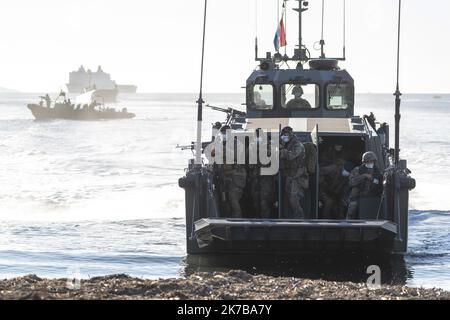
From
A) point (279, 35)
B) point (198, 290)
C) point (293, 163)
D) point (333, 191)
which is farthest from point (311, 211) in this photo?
point (279, 35)

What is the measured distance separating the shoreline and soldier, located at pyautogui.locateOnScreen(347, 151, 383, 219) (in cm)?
300

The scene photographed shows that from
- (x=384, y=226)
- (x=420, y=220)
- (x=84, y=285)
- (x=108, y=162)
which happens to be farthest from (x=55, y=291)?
(x=108, y=162)

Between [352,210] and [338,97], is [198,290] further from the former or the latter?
[338,97]

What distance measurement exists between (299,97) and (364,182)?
15.1 ft

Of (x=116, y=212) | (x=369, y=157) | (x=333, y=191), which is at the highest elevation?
(x=369, y=157)

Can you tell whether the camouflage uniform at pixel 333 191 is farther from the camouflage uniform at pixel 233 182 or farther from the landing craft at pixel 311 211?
the camouflage uniform at pixel 233 182

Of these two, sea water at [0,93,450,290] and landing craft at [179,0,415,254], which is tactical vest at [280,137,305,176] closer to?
landing craft at [179,0,415,254]

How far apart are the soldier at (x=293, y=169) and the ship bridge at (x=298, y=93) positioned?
13.7 ft

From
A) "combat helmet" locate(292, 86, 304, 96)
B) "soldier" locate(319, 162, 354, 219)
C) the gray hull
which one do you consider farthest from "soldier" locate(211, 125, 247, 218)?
the gray hull

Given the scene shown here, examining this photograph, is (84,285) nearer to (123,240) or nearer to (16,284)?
(16,284)

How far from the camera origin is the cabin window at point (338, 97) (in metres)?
16.5

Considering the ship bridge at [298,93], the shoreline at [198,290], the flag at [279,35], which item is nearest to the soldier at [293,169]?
the shoreline at [198,290]

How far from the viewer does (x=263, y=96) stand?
1670 centimetres

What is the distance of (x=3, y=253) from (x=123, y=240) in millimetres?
2171
